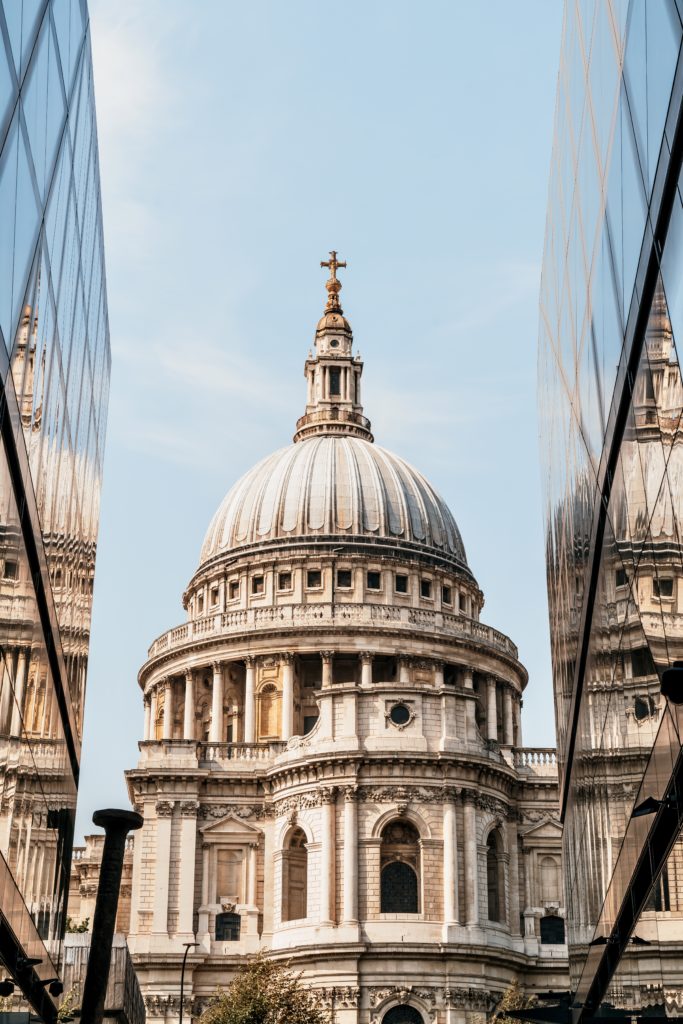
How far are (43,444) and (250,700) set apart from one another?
209 ft

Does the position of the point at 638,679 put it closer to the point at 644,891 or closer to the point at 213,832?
the point at 644,891

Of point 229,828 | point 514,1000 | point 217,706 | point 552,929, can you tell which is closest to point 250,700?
point 217,706

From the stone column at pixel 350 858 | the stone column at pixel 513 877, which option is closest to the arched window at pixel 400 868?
the stone column at pixel 350 858

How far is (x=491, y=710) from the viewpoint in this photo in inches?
3607

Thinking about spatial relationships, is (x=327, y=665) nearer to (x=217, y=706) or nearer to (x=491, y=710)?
(x=217, y=706)

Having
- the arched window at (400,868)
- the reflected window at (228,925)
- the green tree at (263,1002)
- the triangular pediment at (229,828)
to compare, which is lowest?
the green tree at (263,1002)

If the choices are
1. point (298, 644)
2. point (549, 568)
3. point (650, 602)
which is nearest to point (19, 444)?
point (650, 602)

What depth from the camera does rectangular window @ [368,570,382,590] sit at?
95644mm

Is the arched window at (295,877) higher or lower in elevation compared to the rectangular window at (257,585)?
lower

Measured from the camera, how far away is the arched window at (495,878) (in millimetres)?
74000

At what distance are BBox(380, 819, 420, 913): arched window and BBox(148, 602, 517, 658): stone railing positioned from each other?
59.5 ft

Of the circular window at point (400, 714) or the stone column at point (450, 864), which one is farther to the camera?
the circular window at point (400, 714)

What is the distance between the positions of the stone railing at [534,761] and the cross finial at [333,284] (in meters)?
44.0

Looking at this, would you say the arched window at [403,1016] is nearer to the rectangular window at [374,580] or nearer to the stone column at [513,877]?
the stone column at [513,877]
